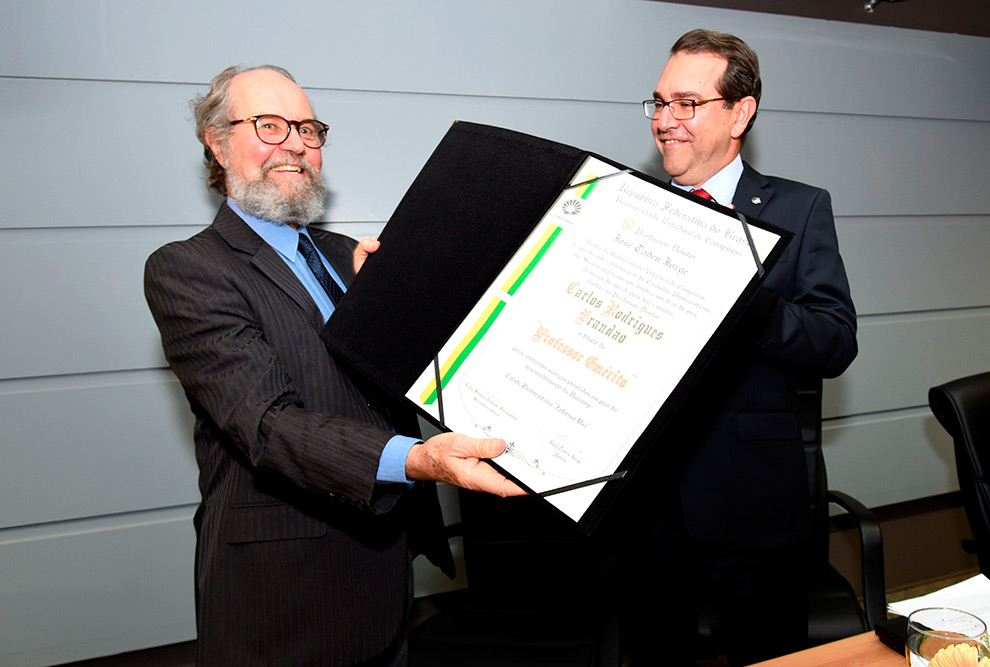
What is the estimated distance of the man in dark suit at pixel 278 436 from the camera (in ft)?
3.82

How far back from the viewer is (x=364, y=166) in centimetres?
210

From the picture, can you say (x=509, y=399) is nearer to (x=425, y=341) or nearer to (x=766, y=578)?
(x=425, y=341)

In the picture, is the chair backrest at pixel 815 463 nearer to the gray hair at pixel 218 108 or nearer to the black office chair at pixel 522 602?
the black office chair at pixel 522 602

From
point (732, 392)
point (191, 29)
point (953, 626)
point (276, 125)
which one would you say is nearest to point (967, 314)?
point (732, 392)

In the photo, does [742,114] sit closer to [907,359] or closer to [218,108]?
[218,108]

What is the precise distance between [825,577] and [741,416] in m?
0.66

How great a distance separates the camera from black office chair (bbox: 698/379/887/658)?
1.70 meters

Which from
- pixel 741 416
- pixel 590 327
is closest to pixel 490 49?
pixel 741 416

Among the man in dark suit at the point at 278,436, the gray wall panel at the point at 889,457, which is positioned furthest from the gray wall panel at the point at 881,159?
the man in dark suit at the point at 278,436

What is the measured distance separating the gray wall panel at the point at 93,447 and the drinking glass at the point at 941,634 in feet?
6.05

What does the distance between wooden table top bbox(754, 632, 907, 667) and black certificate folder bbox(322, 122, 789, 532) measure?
45 cm

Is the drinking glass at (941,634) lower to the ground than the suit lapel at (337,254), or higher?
lower

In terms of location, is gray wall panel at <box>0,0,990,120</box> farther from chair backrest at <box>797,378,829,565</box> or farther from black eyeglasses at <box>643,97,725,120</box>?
chair backrest at <box>797,378,829,565</box>

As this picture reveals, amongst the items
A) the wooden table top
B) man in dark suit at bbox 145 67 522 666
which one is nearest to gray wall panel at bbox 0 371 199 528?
man in dark suit at bbox 145 67 522 666
